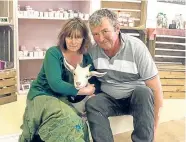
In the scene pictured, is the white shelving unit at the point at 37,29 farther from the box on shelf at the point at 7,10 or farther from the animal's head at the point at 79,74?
the animal's head at the point at 79,74

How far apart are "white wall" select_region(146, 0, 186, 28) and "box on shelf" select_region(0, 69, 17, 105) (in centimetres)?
146

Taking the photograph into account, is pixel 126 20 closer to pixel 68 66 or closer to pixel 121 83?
pixel 121 83

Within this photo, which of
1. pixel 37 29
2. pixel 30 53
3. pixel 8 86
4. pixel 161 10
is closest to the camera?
pixel 8 86

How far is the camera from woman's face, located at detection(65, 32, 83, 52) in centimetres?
137

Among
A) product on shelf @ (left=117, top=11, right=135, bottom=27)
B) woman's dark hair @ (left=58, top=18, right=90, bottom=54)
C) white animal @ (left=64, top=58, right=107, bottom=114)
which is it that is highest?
product on shelf @ (left=117, top=11, right=135, bottom=27)

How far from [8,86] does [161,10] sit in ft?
5.91

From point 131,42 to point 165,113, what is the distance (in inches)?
42.3

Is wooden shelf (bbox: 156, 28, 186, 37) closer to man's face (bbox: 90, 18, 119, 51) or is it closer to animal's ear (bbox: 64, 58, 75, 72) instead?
man's face (bbox: 90, 18, 119, 51)

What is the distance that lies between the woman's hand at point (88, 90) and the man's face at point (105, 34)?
9.0 inches

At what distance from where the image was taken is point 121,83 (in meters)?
1.48

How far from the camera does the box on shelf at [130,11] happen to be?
2.77 meters

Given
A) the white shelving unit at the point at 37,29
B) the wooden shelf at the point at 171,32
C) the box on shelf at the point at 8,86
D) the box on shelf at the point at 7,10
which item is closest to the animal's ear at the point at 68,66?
the box on shelf at the point at 8,86

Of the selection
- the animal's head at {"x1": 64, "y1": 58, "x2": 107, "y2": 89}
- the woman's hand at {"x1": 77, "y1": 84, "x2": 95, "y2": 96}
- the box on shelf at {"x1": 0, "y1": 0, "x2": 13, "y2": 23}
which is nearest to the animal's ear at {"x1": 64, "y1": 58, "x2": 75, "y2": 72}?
the animal's head at {"x1": 64, "y1": 58, "x2": 107, "y2": 89}

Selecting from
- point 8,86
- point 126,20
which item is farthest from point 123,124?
point 126,20
